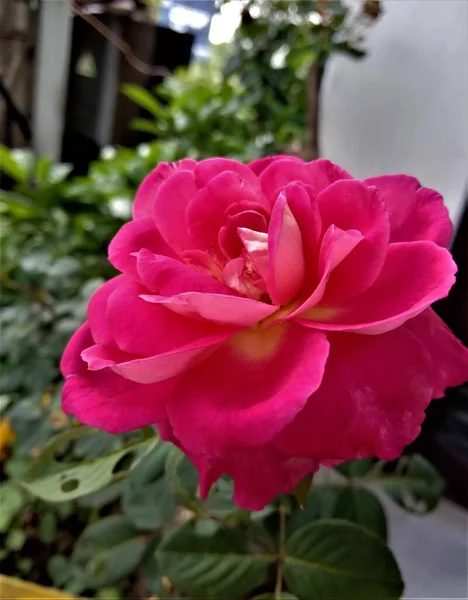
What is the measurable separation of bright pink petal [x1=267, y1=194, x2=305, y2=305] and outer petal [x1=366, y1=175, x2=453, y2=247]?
0.21 feet

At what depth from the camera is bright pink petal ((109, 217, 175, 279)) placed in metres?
0.29

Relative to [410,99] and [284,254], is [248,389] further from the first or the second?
[410,99]

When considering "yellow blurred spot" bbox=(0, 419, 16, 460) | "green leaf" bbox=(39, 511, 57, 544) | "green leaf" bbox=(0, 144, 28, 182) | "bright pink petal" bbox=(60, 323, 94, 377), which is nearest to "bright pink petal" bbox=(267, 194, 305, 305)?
"bright pink petal" bbox=(60, 323, 94, 377)

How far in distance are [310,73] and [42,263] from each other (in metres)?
0.52

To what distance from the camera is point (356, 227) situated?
0.87ft

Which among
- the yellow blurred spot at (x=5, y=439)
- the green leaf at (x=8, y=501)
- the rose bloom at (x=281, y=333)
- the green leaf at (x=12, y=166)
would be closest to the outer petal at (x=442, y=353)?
the rose bloom at (x=281, y=333)

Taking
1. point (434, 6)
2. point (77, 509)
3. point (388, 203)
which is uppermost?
point (434, 6)

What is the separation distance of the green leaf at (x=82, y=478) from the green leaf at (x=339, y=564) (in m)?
0.14

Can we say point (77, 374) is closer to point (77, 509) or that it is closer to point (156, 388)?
point (156, 388)

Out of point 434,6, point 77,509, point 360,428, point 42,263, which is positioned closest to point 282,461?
point 360,428

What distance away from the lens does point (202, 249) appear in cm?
29

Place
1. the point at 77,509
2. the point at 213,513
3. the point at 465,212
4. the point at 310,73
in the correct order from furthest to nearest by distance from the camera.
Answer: the point at 310,73, the point at 77,509, the point at 465,212, the point at 213,513

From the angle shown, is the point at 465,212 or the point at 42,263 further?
the point at 42,263

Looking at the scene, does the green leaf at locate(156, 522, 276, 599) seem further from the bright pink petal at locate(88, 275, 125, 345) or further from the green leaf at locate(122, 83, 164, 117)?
the green leaf at locate(122, 83, 164, 117)
